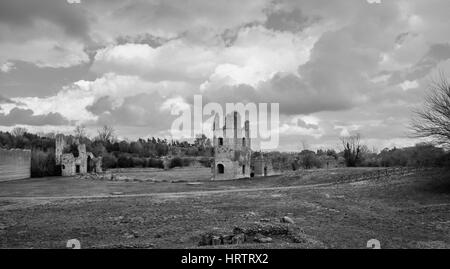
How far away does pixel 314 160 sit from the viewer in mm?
70125

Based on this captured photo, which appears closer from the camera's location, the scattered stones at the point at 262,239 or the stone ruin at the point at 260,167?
the scattered stones at the point at 262,239

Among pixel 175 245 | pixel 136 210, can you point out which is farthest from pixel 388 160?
pixel 175 245

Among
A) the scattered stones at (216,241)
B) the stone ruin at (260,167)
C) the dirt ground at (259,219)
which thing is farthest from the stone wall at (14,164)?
the scattered stones at (216,241)

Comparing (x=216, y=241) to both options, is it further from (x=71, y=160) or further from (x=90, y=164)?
(x=90, y=164)

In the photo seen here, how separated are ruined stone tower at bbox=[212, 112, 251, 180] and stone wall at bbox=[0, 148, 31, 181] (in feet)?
84.6

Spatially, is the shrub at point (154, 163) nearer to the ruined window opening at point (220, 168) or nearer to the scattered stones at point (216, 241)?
Answer: the ruined window opening at point (220, 168)

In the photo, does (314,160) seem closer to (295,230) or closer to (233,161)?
(233,161)

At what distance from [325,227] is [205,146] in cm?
12618

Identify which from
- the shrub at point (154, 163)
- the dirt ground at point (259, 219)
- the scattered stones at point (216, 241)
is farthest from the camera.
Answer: the shrub at point (154, 163)

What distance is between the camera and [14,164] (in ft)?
168

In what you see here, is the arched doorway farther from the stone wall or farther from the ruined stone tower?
the ruined stone tower

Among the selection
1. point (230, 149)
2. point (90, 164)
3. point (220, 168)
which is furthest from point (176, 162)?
point (230, 149)

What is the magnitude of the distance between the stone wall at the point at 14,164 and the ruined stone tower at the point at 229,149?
84.6 feet

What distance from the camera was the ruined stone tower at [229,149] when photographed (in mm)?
50000
